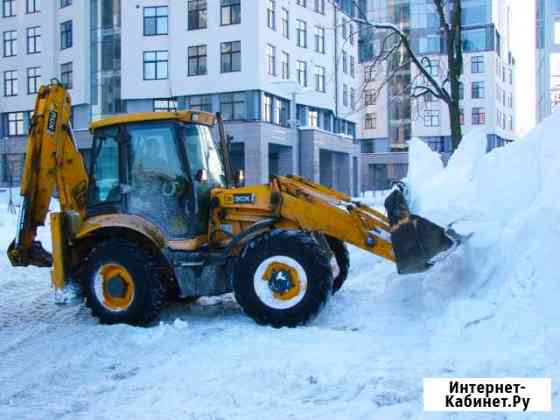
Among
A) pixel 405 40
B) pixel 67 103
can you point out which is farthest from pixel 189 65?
pixel 67 103

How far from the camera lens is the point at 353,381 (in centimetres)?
537

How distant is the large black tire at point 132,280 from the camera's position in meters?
7.67

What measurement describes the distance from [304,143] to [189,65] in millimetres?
8891

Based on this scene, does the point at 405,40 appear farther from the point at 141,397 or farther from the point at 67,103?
the point at 141,397

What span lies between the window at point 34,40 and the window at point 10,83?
234 centimetres

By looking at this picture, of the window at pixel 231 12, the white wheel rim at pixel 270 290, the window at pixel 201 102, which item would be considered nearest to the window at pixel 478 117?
the window at pixel 231 12

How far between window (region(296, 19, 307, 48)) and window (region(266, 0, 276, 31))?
135 inches

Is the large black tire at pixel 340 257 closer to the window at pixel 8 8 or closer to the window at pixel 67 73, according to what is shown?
the window at pixel 67 73

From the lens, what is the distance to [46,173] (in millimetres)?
8219

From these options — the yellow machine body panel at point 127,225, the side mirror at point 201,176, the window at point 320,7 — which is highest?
the window at point 320,7

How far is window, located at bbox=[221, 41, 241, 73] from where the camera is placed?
37.5m

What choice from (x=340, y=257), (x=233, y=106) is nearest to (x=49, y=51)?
(x=233, y=106)

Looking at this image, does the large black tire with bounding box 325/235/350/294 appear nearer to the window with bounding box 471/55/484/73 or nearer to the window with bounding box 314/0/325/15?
the window with bounding box 314/0/325/15

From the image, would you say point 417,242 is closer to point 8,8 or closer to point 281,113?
point 281,113
